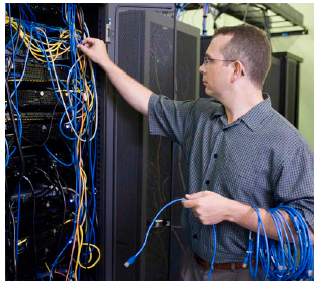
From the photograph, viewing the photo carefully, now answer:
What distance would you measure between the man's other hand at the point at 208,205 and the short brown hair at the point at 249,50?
479mm

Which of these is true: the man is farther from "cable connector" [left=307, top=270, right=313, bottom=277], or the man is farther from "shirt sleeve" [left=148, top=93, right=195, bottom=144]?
"cable connector" [left=307, top=270, right=313, bottom=277]

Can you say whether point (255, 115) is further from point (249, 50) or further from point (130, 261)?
point (130, 261)

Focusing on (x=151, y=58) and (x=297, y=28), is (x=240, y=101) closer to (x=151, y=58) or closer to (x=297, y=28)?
(x=151, y=58)

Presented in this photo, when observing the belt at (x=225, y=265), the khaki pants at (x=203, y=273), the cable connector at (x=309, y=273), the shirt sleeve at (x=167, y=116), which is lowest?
the khaki pants at (x=203, y=273)

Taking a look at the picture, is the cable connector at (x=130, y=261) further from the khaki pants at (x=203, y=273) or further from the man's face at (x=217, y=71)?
the man's face at (x=217, y=71)

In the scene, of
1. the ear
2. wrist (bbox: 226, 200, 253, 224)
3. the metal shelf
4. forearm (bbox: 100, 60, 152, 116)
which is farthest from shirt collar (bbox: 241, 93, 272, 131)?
the metal shelf

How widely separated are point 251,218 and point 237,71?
0.53 metres

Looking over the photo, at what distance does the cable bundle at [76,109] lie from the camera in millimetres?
1450

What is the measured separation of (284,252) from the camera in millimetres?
1242

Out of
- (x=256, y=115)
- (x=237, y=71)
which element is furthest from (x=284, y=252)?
(x=237, y=71)

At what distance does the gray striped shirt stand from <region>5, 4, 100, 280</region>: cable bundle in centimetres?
40

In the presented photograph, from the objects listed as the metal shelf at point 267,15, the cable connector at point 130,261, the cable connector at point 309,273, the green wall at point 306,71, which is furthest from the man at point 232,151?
the green wall at point 306,71

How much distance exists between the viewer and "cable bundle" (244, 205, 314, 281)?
3.95 feet

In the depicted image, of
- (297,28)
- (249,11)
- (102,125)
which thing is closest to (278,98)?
(249,11)
